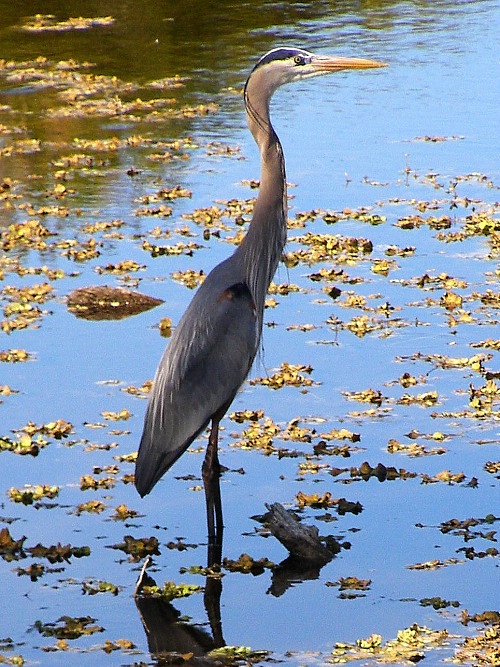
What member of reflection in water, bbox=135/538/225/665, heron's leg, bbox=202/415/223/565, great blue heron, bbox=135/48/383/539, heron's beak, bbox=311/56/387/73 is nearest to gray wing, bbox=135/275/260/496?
great blue heron, bbox=135/48/383/539

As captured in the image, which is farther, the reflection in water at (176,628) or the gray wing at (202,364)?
the gray wing at (202,364)

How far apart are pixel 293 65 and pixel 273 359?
1.88 m

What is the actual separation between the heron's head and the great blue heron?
4cm

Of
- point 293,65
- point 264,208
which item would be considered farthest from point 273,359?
point 293,65

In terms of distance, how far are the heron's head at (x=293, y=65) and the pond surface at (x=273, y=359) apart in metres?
1.64

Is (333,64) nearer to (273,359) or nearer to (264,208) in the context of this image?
(264,208)

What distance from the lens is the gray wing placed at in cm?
605

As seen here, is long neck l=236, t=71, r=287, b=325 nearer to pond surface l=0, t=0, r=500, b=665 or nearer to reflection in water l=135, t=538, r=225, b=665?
pond surface l=0, t=0, r=500, b=665

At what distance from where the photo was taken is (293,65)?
682cm

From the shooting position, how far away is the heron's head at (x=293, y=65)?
6730 millimetres

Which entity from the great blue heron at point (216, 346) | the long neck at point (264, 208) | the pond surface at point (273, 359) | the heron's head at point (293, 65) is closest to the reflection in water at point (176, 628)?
the pond surface at point (273, 359)

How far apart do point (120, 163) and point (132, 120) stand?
68.9 inches

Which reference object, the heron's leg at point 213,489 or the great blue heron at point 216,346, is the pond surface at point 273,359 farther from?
the great blue heron at point 216,346

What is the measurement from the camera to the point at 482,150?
12266 mm
